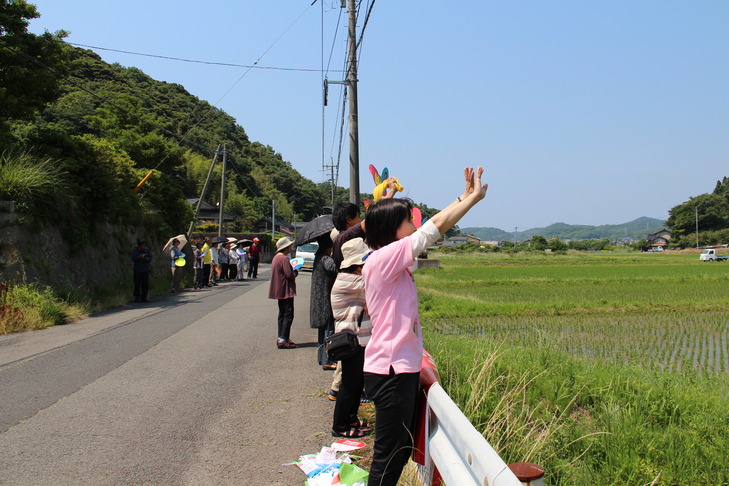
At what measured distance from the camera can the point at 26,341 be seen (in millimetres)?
8469

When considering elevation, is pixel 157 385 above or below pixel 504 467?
below

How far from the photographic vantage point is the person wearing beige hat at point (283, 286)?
785 cm

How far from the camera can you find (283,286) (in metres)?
→ 7.87

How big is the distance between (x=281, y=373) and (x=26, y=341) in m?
4.74

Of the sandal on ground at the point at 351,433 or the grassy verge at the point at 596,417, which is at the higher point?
the grassy verge at the point at 596,417

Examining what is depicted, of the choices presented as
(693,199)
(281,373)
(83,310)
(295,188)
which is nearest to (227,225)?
(295,188)

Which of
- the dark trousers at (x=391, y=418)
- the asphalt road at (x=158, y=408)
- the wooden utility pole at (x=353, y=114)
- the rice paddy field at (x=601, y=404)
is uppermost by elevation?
the wooden utility pole at (x=353, y=114)

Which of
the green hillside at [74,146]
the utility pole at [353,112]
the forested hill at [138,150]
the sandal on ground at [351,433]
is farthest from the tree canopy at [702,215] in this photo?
the sandal on ground at [351,433]

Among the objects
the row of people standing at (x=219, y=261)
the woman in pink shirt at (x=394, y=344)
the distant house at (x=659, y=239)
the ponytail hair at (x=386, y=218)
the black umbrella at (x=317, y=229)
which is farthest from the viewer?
the distant house at (x=659, y=239)

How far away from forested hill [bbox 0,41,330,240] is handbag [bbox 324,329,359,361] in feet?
37.5

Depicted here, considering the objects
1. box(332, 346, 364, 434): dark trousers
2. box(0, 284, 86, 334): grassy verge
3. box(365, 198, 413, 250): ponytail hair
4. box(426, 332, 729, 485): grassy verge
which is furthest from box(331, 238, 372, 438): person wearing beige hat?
box(0, 284, 86, 334): grassy verge

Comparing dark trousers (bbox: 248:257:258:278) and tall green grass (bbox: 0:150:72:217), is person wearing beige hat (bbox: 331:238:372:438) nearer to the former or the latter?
tall green grass (bbox: 0:150:72:217)

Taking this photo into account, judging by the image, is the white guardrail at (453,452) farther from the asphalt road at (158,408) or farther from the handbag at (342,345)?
the asphalt road at (158,408)

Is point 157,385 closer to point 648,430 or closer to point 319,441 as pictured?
point 319,441
